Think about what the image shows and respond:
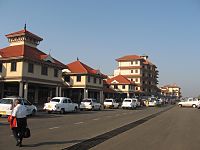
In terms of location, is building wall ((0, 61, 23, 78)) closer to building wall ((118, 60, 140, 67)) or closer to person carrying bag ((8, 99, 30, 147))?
person carrying bag ((8, 99, 30, 147))

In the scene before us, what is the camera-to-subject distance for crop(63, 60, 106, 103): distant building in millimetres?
51500

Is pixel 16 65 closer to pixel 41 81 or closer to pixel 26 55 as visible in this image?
pixel 26 55

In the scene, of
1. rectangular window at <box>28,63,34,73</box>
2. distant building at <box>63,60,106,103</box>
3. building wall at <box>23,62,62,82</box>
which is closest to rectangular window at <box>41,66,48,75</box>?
building wall at <box>23,62,62,82</box>

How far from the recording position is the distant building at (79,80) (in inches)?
2028

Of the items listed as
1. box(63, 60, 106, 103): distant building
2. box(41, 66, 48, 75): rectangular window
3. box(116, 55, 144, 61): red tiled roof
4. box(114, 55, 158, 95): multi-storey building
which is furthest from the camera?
box(116, 55, 144, 61): red tiled roof

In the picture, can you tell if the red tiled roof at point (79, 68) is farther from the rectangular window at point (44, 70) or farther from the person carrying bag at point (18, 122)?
the person carrying bag at point (18, 122)

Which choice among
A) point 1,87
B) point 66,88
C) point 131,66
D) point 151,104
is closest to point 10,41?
point 1,87

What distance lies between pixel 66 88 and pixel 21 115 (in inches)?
1666

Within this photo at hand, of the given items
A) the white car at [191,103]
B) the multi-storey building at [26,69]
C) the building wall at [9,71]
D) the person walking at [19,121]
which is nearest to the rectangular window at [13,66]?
the multi-storey building at [26,69]

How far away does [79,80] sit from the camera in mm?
51750

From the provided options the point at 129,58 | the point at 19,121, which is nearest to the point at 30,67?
the point at 19,121

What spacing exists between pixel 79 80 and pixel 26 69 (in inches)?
683

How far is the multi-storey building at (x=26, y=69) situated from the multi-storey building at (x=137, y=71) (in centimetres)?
5732

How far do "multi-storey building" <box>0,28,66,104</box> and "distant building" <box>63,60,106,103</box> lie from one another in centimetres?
629
